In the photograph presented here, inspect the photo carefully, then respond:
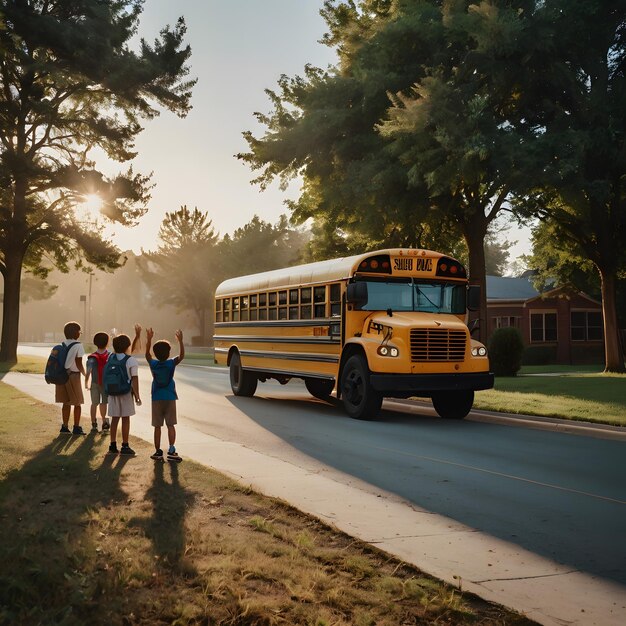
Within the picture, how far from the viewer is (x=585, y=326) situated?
4591 cm

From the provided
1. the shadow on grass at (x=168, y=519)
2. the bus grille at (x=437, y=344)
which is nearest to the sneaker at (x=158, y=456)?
the shadow on grass at (x=168, y=519)

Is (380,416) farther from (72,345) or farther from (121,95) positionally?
(121,95)

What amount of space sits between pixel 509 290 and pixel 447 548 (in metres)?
45.4

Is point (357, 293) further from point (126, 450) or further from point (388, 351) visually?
point (126, 450)

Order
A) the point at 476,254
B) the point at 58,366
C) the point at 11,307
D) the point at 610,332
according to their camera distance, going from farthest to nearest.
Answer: the point at 11,307
the point at 610,332
the point at 476,254
the point at 58,366

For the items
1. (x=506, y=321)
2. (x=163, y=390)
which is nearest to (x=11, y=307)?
(x=506, y=321)

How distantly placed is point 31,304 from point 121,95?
112881 millimetres

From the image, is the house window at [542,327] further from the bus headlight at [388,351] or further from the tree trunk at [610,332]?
the bus headlight at [388,351]

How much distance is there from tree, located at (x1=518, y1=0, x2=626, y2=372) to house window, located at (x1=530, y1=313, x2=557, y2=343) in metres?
16.1

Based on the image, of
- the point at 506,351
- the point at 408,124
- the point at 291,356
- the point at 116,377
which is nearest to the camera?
the point at 116,377

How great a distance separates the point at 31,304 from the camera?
13775cm

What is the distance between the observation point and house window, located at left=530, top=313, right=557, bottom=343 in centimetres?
4516

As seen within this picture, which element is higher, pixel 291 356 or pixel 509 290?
pixel 509 290

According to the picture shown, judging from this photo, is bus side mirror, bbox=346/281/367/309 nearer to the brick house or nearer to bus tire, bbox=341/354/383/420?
bus tire, bbox=341/354/383/420
